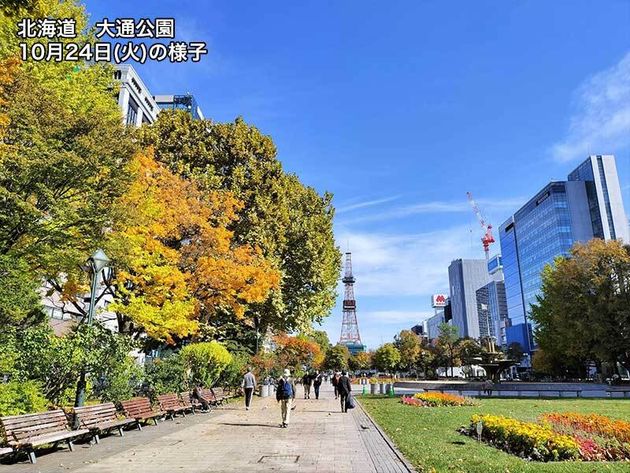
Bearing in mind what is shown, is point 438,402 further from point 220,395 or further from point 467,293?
point 467,293

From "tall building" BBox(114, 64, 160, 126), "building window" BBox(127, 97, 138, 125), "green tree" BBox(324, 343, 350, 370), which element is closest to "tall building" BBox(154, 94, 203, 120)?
"tall building" BBox(114, 64, 160, 126)

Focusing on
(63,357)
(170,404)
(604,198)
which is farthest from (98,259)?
(604,198)

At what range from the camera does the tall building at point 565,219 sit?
93000mm

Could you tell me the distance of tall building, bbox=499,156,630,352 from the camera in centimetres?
9300

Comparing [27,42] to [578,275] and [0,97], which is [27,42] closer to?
[0,97]

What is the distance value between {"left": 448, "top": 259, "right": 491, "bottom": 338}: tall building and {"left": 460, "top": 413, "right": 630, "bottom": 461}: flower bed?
595 feet

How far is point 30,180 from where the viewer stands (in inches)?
491

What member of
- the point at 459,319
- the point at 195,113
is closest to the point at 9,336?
the point at 195,113

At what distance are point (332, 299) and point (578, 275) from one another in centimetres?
2077

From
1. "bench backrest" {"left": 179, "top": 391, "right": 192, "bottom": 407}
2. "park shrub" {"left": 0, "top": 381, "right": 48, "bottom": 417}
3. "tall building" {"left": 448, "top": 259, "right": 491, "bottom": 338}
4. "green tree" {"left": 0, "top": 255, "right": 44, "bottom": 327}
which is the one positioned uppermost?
"tall building" {"left": 448, "top": 259, "right": 491, "bottom": 338}

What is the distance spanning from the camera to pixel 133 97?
58.3m

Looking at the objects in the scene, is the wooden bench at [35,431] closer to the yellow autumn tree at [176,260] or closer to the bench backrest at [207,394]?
the yellow autumn tree at [176,260]

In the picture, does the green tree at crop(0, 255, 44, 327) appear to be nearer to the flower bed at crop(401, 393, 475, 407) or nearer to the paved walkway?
the paved walkway

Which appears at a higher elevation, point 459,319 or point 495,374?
point 459,319
